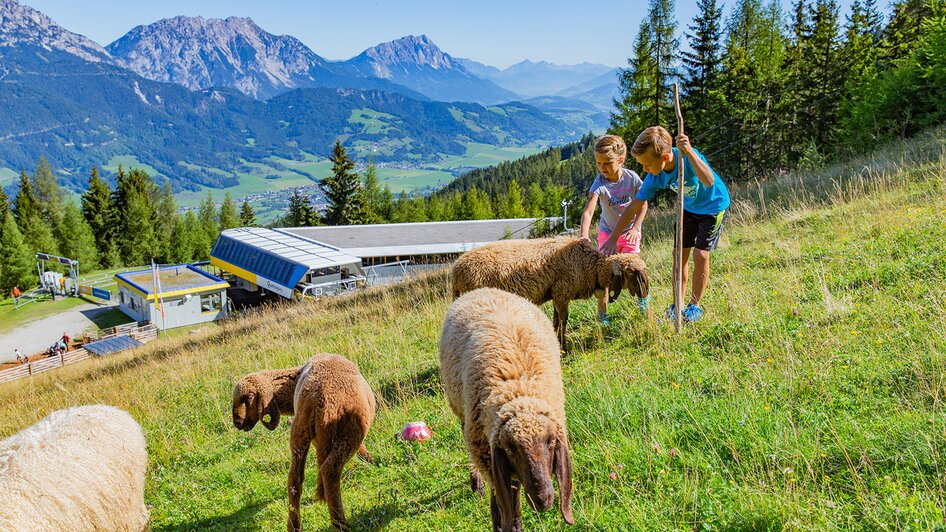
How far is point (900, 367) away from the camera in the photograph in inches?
177

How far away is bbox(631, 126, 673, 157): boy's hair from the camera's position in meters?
6.36

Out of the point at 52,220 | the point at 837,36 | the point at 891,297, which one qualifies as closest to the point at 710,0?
the point at 837,36

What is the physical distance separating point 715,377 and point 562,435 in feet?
8.92

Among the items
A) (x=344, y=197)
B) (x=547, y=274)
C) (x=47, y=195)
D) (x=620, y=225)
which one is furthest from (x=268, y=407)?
(x=47, y=195)

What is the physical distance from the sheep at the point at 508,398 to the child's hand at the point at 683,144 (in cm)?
270

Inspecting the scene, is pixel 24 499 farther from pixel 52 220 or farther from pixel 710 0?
pixel 52 220

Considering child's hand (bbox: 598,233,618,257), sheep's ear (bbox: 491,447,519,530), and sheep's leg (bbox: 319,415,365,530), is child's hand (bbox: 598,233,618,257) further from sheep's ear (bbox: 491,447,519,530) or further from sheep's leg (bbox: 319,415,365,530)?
sheep's ear (bbox: 491,447,519,530)

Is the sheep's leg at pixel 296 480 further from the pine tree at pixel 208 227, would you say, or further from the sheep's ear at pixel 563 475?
the pine tree at pixel 208 227

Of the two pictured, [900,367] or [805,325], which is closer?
[900,367]

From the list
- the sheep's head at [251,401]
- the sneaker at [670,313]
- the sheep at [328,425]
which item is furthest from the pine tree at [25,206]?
the sneaker at [670,313]

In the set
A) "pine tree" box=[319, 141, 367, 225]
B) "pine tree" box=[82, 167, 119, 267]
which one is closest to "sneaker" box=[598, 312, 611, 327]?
"pine tree" box=[319, 141, 367, 225]

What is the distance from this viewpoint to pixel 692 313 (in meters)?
6.68

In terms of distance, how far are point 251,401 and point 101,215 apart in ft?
249

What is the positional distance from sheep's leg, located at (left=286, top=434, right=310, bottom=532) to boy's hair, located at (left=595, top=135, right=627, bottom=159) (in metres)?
4.94
